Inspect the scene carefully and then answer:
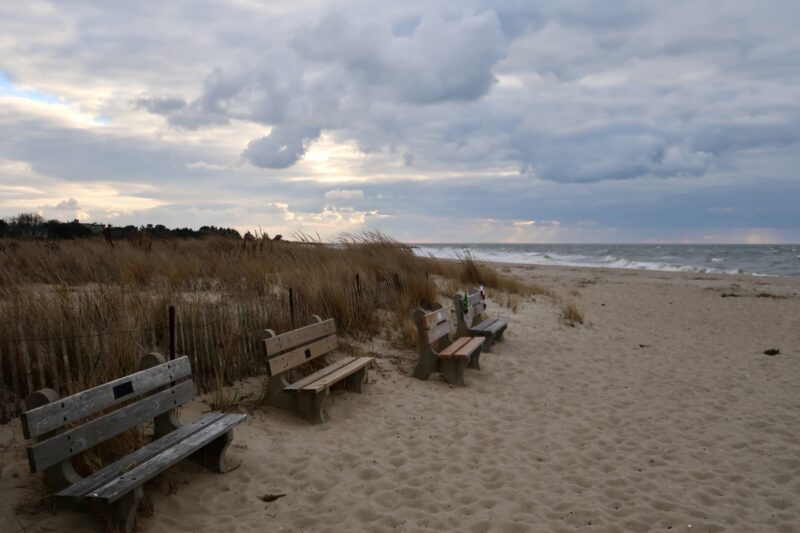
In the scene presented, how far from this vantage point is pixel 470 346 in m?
7.52

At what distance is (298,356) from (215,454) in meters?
1.62

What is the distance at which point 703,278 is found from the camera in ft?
87.9

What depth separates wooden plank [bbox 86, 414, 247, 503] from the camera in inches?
125

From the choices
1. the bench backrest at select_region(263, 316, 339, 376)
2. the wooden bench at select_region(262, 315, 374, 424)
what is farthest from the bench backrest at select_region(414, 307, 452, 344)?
the wooden bench at select_region(262, 315, 374, 424)

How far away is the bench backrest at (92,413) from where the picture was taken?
10.3ft

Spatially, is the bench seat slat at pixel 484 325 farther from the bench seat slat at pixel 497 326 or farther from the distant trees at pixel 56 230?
the distant trees at pixel 56 230

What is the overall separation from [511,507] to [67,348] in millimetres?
3604

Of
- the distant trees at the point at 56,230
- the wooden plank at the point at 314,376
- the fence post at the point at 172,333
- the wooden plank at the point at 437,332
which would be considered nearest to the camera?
the fence post at the point at 172,333

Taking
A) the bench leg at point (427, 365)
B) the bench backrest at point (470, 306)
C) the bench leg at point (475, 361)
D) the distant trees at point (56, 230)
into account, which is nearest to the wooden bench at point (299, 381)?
the bench leg at point (427, 365)

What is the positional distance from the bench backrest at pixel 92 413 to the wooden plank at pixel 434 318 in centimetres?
329

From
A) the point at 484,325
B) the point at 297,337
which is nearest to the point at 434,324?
the point at 484,325

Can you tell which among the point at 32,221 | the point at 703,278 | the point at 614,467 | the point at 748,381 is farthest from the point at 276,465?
the point at 703,278

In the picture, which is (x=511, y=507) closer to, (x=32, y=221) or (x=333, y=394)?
(x=333, y=394)

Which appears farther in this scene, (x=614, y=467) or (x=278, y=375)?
(x=278, y=375)
